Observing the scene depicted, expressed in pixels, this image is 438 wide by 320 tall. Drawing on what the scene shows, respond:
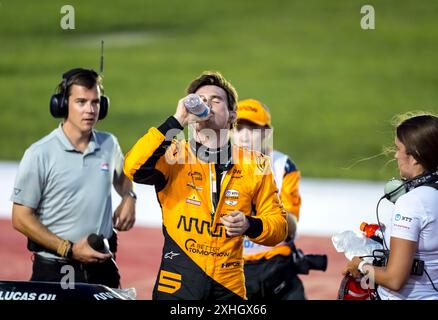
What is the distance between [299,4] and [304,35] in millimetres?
2880

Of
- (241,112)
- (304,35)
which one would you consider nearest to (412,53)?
(304,35)

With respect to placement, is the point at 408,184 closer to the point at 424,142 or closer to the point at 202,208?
the point at 424,142

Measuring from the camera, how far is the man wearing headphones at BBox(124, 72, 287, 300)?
4727 mm

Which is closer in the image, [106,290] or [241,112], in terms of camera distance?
[106,290]

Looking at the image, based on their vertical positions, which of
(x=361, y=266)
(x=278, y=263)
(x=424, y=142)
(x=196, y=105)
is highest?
(x=196, y=105)

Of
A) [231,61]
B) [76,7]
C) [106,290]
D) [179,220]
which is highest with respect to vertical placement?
[76,7]

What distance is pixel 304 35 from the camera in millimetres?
26688

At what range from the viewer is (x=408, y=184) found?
452 centimetres

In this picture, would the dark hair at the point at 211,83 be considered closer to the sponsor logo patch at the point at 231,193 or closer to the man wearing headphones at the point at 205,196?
the man wearing headphones at the point at 205,196

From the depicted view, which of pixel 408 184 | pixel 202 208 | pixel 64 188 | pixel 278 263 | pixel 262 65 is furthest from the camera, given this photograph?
pixel 262 65

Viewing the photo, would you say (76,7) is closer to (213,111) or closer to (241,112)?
(241,112)

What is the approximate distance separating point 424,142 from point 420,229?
43cm

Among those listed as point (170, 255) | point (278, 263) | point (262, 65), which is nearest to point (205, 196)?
point (170, 255)

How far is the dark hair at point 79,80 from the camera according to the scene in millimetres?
6094
